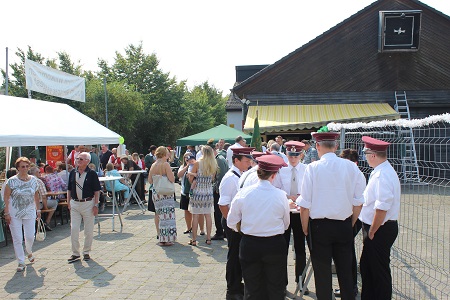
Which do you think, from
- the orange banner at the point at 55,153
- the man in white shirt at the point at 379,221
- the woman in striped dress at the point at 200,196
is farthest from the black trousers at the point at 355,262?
the orange banner at the point at 55,153

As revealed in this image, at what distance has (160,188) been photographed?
8.13m

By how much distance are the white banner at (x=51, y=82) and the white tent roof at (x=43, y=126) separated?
109cm

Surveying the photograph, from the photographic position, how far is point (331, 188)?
4.34 meters

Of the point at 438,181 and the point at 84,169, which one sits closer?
the point at 438,181

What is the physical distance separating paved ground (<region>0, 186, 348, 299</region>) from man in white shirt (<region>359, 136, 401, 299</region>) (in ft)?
3.47

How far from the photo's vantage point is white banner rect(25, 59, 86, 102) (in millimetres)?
13469

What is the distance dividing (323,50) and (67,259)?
670 inches

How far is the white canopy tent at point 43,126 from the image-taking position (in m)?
9.03

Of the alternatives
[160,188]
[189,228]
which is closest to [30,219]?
[160,188]

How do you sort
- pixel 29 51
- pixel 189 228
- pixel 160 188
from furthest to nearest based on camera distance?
pixel 29 51
pixel 189 228
pixel 160 188

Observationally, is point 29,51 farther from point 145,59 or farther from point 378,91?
point 378,91

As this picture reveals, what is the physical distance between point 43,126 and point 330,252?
8.44 meters

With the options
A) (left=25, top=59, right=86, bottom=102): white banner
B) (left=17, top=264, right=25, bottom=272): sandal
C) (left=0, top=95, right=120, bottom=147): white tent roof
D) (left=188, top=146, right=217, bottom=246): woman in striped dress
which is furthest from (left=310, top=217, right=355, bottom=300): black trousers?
(left=25, top=59, right=86, bottom=102): white banner

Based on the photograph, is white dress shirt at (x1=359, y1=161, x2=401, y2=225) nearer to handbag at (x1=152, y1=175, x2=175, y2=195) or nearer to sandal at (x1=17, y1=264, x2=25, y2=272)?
handbag at (x1=152, y1=175, x2=175, y2=195)
